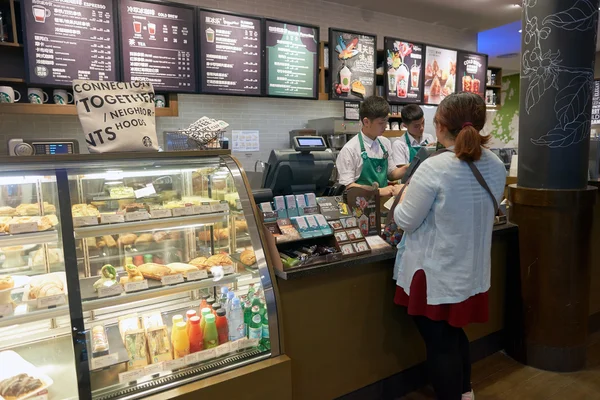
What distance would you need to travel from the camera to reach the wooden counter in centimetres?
216

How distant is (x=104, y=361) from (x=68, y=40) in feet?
10.3

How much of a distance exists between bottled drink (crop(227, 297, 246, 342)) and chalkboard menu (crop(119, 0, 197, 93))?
2853 millimetres

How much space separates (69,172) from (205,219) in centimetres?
64

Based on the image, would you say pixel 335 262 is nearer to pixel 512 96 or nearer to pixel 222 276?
pixel 222 276

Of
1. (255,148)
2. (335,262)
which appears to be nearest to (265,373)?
(335,262)

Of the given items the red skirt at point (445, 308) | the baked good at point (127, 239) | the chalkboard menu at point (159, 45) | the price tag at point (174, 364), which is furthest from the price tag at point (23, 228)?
Result: the chalkboard menu at point (159, 45)

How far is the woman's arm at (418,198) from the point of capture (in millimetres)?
2041

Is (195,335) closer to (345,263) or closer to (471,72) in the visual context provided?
(345,263)

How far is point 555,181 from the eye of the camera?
2.88 m

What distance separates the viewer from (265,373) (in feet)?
6.31

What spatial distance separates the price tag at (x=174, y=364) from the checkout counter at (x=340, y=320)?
452 mm

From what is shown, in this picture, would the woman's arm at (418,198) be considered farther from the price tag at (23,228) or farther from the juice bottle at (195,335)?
the price tag at (23,228)

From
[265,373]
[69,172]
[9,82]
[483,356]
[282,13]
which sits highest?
[282,13]

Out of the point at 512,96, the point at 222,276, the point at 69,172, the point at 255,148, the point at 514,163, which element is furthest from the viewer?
the point at 512,96
